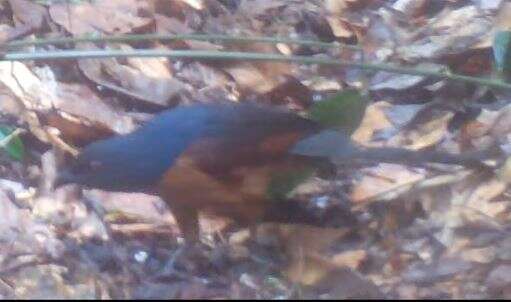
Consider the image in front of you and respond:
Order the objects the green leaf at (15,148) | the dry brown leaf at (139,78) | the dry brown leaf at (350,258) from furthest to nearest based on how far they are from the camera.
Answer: the dry brown leaf at (139,78) < the green leaf at (15,148) < the dry brown leaf at (350,258)

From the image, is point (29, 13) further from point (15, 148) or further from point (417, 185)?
point (417, 185)

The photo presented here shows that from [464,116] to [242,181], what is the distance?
979 millimetres

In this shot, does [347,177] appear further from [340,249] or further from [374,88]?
[374,88]

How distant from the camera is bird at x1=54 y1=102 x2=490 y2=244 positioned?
2.77 metres

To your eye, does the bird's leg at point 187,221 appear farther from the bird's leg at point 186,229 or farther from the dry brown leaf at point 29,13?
the dry brown leaf at point 29,13

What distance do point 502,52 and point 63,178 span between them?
137 cm

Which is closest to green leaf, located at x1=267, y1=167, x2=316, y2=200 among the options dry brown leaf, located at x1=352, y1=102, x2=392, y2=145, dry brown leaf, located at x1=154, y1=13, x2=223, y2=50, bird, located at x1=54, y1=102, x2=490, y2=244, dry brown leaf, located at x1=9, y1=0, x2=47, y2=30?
bird, located at x1=54, y1=102, x2=490, y2=244

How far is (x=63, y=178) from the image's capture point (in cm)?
306

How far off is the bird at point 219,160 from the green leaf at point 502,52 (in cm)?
81

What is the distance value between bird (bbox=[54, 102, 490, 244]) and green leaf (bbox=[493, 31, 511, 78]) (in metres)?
0.81

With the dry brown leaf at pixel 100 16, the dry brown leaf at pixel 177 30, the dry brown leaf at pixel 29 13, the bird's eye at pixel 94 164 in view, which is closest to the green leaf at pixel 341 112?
the bird's eye at pixel 94 164

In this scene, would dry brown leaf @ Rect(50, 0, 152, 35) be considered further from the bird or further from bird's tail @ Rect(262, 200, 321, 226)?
bird's tail @ Rect(262, 200, 321, 226)

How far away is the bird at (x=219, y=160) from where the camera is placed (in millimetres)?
2773

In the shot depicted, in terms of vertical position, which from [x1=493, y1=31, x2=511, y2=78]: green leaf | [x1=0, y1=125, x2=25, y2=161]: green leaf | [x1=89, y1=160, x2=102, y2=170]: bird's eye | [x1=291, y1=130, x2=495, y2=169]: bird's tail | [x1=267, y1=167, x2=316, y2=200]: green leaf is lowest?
[x1=267, y1=167, x2=316, y2=200]: green leaf
